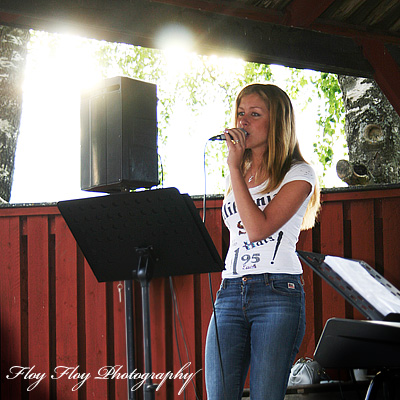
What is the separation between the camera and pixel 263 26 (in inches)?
148

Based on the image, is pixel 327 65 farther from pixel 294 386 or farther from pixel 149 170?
pixel 294 386

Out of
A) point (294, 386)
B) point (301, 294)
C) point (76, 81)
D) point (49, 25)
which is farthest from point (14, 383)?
point (76, 81)

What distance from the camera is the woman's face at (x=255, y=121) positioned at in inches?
96.1

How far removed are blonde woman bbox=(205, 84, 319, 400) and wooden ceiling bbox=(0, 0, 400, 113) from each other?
1.31 m

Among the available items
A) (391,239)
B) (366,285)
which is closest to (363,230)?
(391,239)

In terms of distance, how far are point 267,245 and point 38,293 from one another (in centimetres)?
254

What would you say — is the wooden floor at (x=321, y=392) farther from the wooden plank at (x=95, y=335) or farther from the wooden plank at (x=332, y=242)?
the wooden plank at (x=95, y=335)

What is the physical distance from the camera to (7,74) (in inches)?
245

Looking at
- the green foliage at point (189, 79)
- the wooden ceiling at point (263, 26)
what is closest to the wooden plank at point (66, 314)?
the wooden ceiling at point (263, 26)

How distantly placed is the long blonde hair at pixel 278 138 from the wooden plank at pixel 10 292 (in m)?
2.44

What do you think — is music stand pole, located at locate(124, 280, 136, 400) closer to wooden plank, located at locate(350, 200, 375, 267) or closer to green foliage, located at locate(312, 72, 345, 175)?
wooden plank, located at locate(350, 200, 375, 267)

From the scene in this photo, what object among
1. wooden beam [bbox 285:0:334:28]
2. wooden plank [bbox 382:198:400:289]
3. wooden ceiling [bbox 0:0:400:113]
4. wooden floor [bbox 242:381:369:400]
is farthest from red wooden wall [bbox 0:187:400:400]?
wooden beam [bbox 285:0:334:28]

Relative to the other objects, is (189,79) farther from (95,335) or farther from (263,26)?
(95,335)

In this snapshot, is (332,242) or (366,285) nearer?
(366,285)
